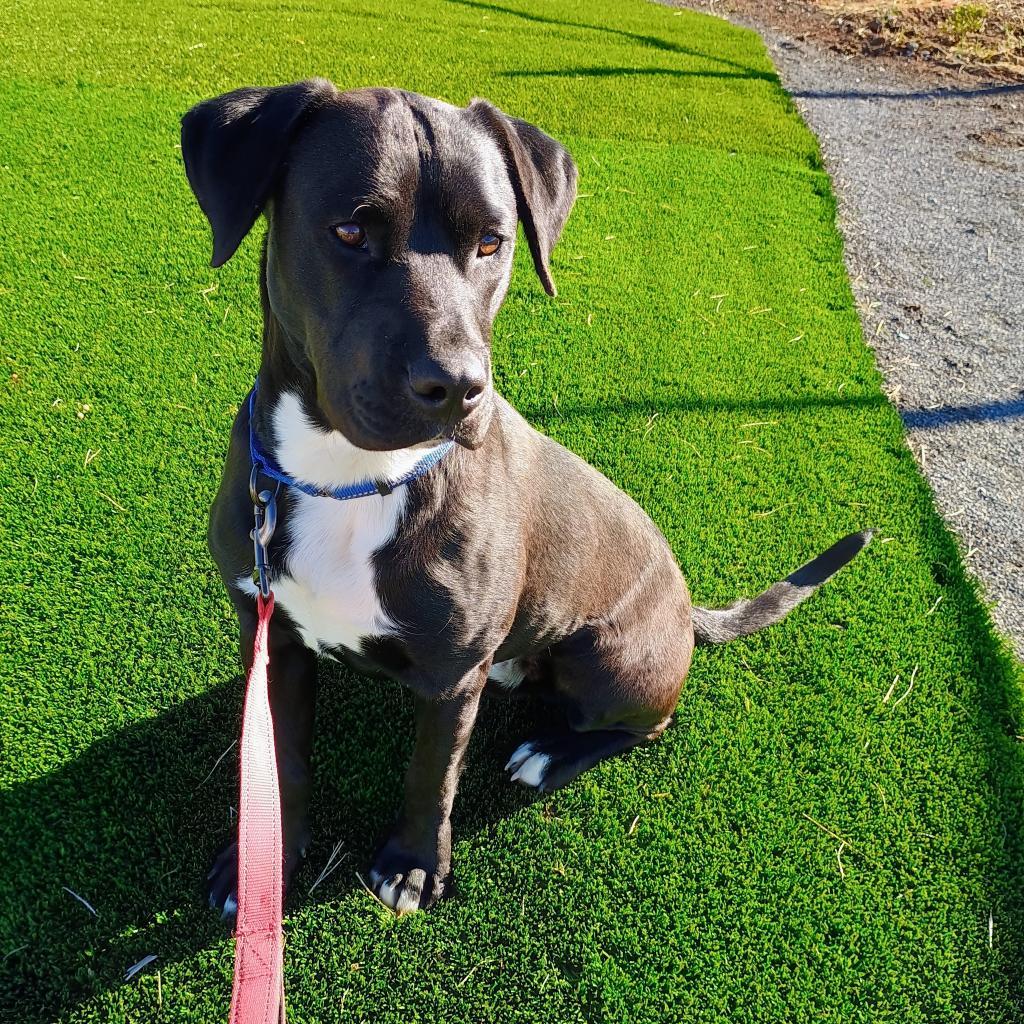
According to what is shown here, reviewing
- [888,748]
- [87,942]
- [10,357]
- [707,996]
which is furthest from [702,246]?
[87,942]

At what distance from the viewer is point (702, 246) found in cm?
613

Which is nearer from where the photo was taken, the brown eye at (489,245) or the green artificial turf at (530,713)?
the brown eye at (489,245)

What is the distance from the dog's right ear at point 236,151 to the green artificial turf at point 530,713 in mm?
1783

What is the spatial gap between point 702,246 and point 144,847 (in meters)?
5.10

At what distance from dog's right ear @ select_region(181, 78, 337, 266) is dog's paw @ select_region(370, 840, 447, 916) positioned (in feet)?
6.21

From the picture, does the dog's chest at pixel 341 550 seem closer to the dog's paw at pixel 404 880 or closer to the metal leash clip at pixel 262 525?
the metal leash clip at pixel 262 525

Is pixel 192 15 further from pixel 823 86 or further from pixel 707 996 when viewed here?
pixel 707 996

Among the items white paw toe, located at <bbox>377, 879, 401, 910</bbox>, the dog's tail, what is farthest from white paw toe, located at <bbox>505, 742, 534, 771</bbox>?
the dog's tail

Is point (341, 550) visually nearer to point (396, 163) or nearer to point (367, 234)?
point (367, 234)

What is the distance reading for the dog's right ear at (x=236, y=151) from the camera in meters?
2.09

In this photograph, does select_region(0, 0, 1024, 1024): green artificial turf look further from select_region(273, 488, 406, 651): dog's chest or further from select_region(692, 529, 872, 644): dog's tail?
select_region(273, 488, 406, 651): dog's chest

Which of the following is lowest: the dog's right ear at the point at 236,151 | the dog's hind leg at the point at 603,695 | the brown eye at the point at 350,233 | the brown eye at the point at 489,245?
the dog's hind leg at the point at 603,695

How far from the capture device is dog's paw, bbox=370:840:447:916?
109 inches

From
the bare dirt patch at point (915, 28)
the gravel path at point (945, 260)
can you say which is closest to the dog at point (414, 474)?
the gravel path at point (945, 260)
